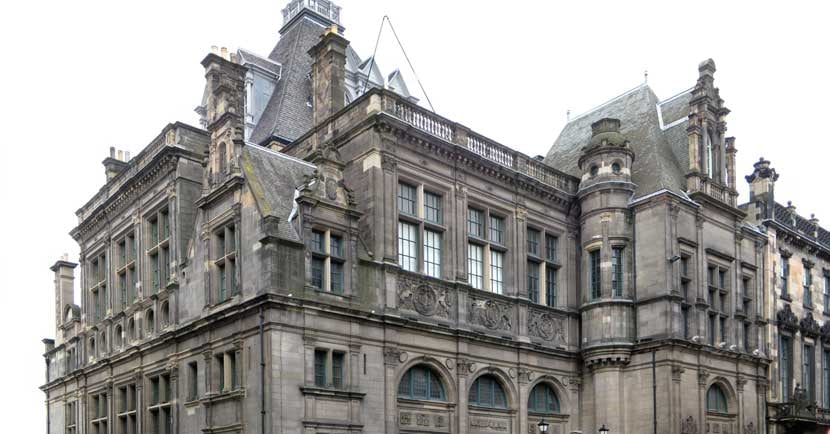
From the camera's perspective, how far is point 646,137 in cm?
3919

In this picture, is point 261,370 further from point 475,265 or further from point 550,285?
point 550,285

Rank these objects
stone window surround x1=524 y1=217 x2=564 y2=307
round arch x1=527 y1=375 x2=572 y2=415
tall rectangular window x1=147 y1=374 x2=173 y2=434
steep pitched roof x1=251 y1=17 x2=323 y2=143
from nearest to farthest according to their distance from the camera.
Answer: tall rectangular window x1=147 y1=374 x2=173 y2=434 → round arch x1=527 y1=375 x2=572 y2=415 → stone window surround x1=524 y1=217 x2=564 y2=307 → steep pitched roof x1=251 y1=17 x2=323 y2=143

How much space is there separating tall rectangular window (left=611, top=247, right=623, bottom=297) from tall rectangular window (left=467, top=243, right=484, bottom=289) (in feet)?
18.5

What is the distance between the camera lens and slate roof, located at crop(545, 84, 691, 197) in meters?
36.9

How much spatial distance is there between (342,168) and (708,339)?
668 inches

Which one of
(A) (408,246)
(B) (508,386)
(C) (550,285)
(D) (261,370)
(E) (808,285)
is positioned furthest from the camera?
(E) (808,285)

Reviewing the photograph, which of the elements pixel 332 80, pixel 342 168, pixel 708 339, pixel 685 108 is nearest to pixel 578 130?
pixel 685 108

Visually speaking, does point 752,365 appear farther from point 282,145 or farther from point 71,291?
point 71,291

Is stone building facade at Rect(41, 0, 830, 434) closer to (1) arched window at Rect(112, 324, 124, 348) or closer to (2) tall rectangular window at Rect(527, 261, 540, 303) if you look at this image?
(2) tall rectangular window at Rect(527, 261, 540, 303)

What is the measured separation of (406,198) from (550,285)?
8.15 m

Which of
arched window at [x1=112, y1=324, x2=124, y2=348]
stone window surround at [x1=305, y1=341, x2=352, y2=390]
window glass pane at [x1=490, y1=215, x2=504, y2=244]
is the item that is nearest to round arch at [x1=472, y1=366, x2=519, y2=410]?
window glass pane at [x1=490, y1=215, x2=504, y2=244]

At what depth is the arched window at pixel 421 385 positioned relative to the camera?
2984 centimetres

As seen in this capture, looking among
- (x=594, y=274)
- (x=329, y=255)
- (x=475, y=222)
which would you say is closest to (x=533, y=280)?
(x=594, y=274)

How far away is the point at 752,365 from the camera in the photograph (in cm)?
3875
